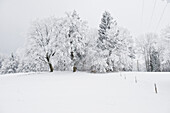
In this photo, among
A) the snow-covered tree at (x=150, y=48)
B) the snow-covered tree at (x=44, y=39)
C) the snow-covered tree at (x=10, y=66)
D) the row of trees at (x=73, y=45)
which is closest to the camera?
the row of trees at (x=73, y=45)

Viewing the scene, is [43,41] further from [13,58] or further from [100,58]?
[13,58]

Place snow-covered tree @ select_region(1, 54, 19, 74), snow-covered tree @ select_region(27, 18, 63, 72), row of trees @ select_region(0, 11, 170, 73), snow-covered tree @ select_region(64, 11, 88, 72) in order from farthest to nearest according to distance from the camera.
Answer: snow-covered tree @ select_region(1, 54, 19, 74)
snow-covered tree @ select_region(27, 18, 63, 72)
row of trees @ select_region(0, 11, 170, 73)
snow-covered tree @ select_region(64, 11, 88, 72)

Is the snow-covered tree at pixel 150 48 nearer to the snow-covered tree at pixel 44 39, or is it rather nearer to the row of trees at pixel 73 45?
the row of trees at pixel 73 45

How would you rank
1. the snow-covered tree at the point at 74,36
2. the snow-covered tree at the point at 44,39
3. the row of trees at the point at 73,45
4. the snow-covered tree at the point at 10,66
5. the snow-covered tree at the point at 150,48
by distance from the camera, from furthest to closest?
the snow-covered tree at the point at 10,66
the snow-covered tree at the point at 150,48
the snow-covered tree at the point at 44,39
the row of trees at the point at 73,45
the snow-covered tree at the point at 74,36

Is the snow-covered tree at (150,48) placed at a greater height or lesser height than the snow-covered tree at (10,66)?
greater

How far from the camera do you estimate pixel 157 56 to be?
1490 inches

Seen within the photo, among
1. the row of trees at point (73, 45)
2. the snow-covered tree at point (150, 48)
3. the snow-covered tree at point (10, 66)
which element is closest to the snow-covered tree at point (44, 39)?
the row of trees at point (73, 45)

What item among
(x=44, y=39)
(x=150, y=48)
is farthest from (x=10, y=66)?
(x=150, y=48)

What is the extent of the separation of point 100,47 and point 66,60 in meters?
8.95

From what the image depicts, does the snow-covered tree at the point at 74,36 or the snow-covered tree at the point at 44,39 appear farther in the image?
the snow-covered tree at the point at 44,39

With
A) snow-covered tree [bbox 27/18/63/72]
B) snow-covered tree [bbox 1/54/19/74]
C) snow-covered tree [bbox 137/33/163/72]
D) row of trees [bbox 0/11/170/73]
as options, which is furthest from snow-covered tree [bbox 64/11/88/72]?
snow-covered tree [bbox 1/54/19/74]

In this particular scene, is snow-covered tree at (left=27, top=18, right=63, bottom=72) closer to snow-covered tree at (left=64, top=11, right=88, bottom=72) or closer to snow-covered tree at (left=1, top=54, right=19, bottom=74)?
snow-covered tree at (left=64, top=11, right=88, bottom=72)

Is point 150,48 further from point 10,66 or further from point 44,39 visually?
point 10,66

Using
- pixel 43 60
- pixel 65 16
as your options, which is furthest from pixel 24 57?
pixel 65 16
